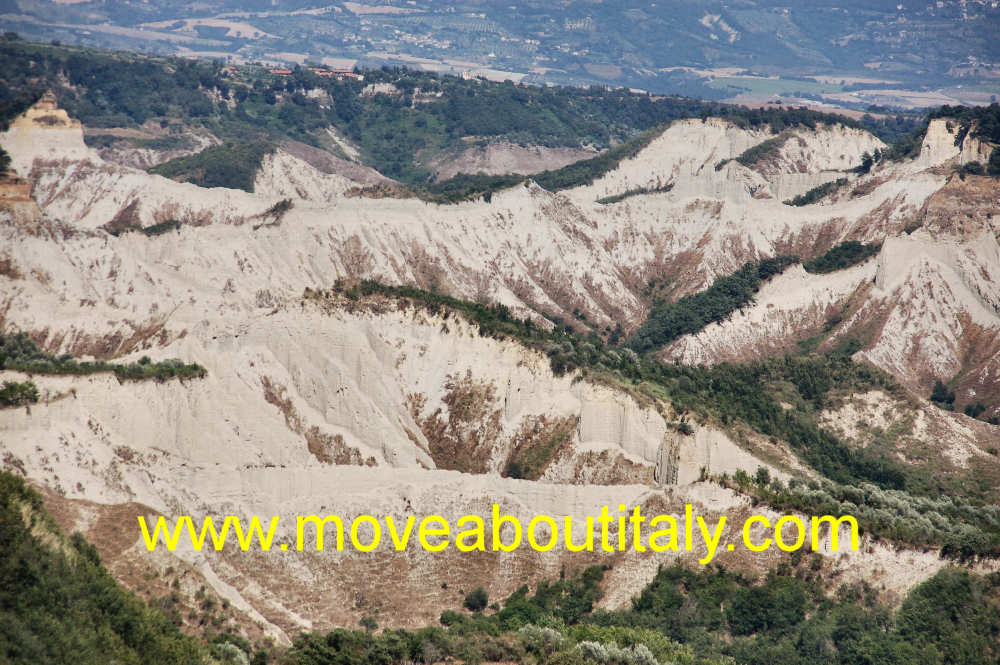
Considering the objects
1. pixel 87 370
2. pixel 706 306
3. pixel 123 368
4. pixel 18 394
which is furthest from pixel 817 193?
pixel 18 394

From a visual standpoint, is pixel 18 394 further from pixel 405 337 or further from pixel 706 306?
pixel 706 306

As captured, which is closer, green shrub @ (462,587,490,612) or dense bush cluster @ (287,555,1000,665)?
dense bush cluster @ (287,555,1000,665)

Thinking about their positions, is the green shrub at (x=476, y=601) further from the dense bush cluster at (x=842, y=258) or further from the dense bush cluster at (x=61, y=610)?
the dense bush cluster at (x=842, y=258)

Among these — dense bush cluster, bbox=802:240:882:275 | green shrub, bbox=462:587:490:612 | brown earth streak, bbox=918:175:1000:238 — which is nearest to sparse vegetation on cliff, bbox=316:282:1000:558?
green shrub, bbox=462:587:490:612

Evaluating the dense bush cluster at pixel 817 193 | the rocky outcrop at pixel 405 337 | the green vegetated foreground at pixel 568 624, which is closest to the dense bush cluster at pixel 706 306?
the rocky outcrop at pixel 405 337

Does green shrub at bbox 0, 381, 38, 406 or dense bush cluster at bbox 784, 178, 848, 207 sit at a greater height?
green shrub at bbox 0, 381, 38, 406

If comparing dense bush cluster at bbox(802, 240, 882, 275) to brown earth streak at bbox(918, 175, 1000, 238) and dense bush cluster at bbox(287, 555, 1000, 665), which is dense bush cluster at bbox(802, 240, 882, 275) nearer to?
brown earth streak at bbox(918, 175, 1000, 238)
